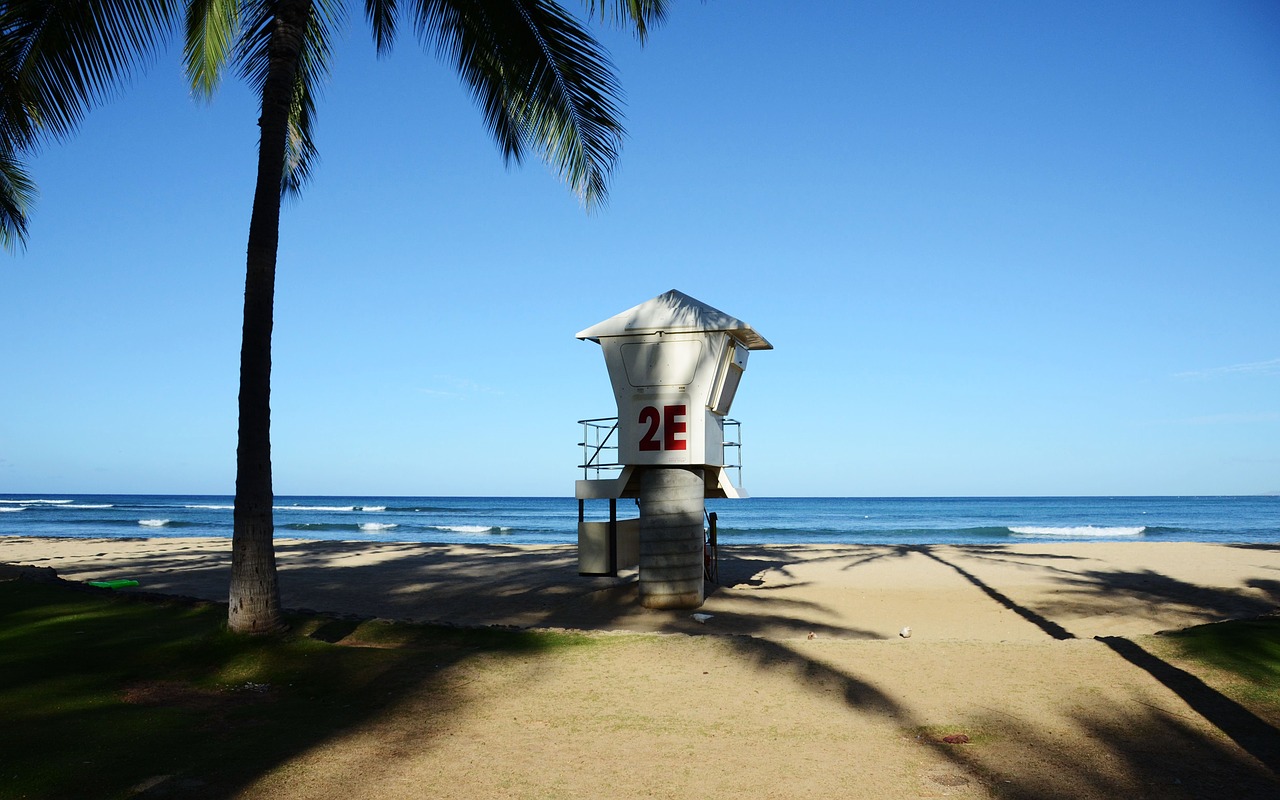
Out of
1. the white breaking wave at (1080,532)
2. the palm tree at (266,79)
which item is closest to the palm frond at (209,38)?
the palm tree at (266,79)

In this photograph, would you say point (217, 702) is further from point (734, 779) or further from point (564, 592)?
point (564, 592)

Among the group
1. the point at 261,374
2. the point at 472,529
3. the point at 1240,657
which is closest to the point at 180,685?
the point at 261,374

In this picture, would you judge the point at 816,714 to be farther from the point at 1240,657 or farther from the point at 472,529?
the point at 472,529

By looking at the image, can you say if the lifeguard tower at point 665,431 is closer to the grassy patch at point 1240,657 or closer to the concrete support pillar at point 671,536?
the concrete support pillar at point 671,536

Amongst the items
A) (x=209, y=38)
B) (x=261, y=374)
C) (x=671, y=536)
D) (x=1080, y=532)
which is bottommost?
(x=1080, y=532)

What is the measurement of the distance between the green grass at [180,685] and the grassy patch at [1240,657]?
6286 mm

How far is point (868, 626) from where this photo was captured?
14023 mm

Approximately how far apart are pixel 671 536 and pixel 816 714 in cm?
691

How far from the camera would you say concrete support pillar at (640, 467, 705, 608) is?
47.2 feet

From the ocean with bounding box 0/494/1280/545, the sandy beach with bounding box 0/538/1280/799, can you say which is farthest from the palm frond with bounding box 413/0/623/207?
the ocean with bounding box 0/494/1280/545

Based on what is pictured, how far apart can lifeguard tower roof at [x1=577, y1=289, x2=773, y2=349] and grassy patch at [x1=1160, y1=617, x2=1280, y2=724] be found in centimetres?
741

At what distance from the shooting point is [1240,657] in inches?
349

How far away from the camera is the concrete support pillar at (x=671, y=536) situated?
14383 mm

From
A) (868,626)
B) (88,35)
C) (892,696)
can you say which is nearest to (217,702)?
(892,696)
